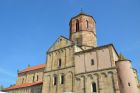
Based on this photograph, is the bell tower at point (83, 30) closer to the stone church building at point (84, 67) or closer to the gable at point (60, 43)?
the stone church building at point (84, 67)

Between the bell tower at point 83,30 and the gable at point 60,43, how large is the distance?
85.4 inches

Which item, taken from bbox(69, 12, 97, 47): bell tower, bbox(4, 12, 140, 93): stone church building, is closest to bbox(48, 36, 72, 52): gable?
bbox(4, 12, 140, 93): stone church building

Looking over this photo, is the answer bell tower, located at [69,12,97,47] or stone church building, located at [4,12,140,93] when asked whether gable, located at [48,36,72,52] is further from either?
bell tower, located at [69,12,97,47]

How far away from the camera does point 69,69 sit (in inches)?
1179

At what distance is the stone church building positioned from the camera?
25.5 metres

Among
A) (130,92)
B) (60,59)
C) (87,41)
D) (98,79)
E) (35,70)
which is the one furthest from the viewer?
(35,70)

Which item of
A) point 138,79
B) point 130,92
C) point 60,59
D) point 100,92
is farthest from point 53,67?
point 138,79

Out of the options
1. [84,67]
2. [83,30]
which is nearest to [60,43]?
[83,30]

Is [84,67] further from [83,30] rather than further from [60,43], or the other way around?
[83,30]

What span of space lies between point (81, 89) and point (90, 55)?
5662 mm

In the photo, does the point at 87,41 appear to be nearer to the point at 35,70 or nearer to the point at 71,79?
the point at 71,79

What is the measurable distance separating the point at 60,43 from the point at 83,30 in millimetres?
5318

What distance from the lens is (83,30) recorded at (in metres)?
34.9

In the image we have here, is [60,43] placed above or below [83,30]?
below
